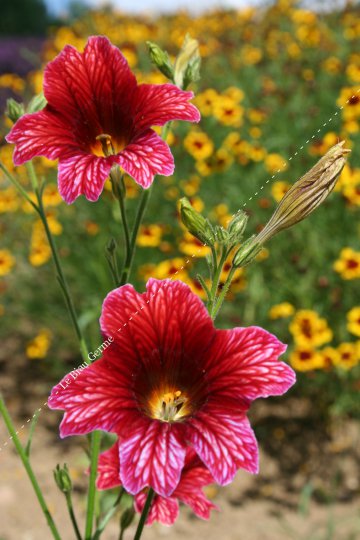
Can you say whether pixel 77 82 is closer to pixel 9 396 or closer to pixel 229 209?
pixel 229 209

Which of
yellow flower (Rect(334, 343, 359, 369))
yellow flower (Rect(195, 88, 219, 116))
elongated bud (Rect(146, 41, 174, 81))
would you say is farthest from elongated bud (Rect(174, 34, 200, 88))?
yellow flower (Rect(195, 88, 219, 116))

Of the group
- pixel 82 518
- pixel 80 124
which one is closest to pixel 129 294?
pixel 80 124

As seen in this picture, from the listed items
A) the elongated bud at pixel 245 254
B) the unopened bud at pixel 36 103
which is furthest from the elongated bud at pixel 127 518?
the unopened bud at pixel 36 103

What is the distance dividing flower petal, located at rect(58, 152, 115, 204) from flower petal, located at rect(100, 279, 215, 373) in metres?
0.11

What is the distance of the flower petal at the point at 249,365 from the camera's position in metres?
0.58

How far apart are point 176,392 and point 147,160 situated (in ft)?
0.76

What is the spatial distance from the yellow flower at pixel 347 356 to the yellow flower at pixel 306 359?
0.07m

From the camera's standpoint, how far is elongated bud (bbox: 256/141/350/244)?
0.63 metres

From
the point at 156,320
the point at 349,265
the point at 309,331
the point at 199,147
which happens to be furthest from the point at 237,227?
the point at 199,147

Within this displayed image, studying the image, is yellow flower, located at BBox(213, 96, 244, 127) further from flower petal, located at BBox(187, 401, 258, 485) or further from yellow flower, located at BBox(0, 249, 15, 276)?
flower petal, located at BBox(187, 401, 258, 485)

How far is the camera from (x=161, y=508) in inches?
30.2

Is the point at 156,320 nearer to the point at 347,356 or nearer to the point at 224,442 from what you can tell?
the point at 224,442

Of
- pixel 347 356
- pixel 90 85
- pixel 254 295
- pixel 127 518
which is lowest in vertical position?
pixel 347 356

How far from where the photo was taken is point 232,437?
1.89ft
